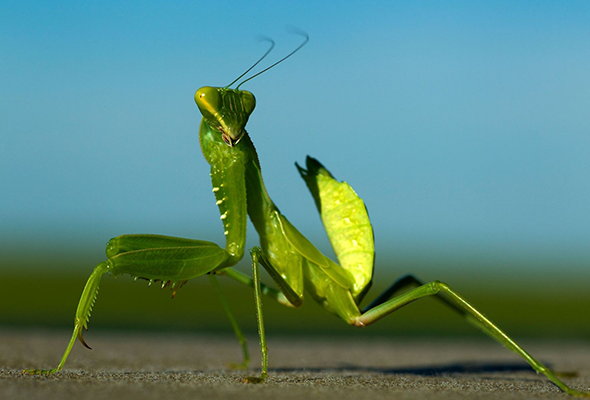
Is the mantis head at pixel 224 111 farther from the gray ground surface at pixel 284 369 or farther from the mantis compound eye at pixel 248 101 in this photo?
the gray ground surface at pixel 284 369

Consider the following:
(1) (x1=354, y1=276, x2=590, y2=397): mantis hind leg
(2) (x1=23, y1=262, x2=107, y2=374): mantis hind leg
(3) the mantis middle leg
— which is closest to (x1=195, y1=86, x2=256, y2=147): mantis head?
(3) the mantis middle leg

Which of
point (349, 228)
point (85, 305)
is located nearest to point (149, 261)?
point (85, 305)

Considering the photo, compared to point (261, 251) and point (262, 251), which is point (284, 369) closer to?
point (262, 251)

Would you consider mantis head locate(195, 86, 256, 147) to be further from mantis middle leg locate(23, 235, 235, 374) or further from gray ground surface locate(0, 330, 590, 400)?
gray ground surface locate(0, 330, 590, 400)

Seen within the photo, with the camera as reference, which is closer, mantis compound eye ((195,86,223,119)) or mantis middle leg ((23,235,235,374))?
mantis middle leg ((23,235,235,374))

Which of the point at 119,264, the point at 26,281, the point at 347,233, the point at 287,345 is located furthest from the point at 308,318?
the point at 119,264

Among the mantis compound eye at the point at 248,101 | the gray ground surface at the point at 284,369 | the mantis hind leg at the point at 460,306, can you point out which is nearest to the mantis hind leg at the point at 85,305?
the gray ground surface at the point at 284,369
